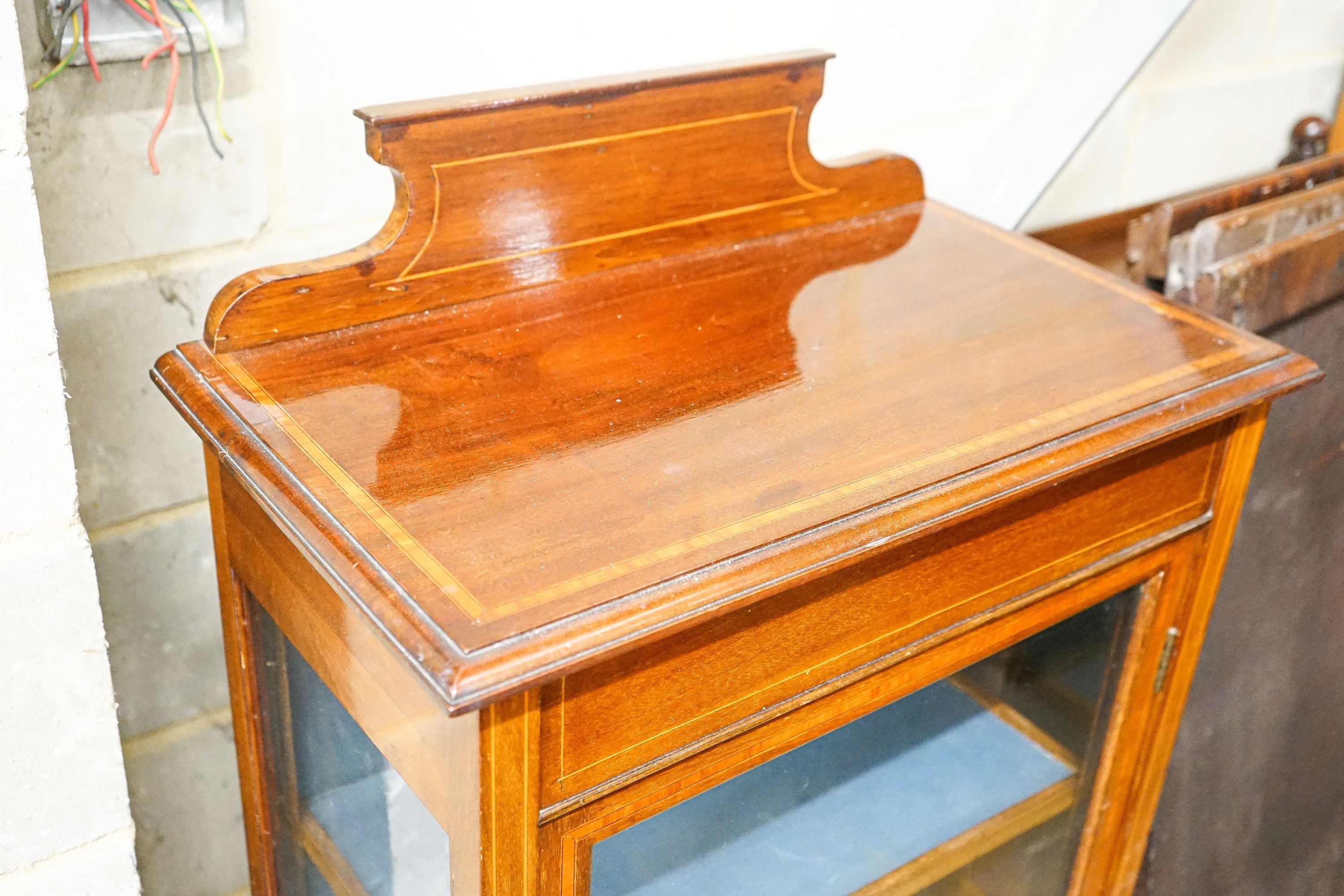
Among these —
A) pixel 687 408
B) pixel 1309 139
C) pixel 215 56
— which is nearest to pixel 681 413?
pixel 687 408

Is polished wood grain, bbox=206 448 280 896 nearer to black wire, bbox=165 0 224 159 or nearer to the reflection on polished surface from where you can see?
the reflection on polished surface

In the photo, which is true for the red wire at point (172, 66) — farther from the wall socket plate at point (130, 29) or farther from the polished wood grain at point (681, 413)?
the polished wood grain at point (681, 413)

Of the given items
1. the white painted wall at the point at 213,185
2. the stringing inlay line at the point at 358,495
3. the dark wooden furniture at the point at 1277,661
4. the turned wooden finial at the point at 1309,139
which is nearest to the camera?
the stringing inlay line at the point at 358,495

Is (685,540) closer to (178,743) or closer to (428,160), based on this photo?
(428,160)

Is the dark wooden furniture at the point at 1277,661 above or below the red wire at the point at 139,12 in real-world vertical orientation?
below

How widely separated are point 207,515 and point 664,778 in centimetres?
62

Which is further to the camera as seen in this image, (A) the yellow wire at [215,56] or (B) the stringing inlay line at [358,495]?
(A) the yellow wire at [215,56]

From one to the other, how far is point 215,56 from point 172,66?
4 cm

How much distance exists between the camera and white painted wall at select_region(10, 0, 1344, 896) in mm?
1087

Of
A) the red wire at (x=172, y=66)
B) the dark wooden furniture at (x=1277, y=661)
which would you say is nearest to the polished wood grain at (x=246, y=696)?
the red wire at (x=172, y=66)

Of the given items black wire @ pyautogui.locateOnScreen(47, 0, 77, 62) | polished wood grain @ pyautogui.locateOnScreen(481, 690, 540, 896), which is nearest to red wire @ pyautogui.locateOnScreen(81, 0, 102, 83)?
black wire @ pyautogui.locateOnScreen(47, 0, 77, 62)

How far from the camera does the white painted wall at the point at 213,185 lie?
1.09 meters

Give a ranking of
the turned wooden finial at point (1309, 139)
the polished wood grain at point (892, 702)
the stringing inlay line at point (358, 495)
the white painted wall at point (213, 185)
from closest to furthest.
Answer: the stringing inlay line at point (358, 495), the polished wood grain at point (892, 702), the white painted wall at point (213, 185), the turned wooden finial at point (1309, 139)

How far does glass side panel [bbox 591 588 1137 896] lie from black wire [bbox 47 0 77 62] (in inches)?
27.8
